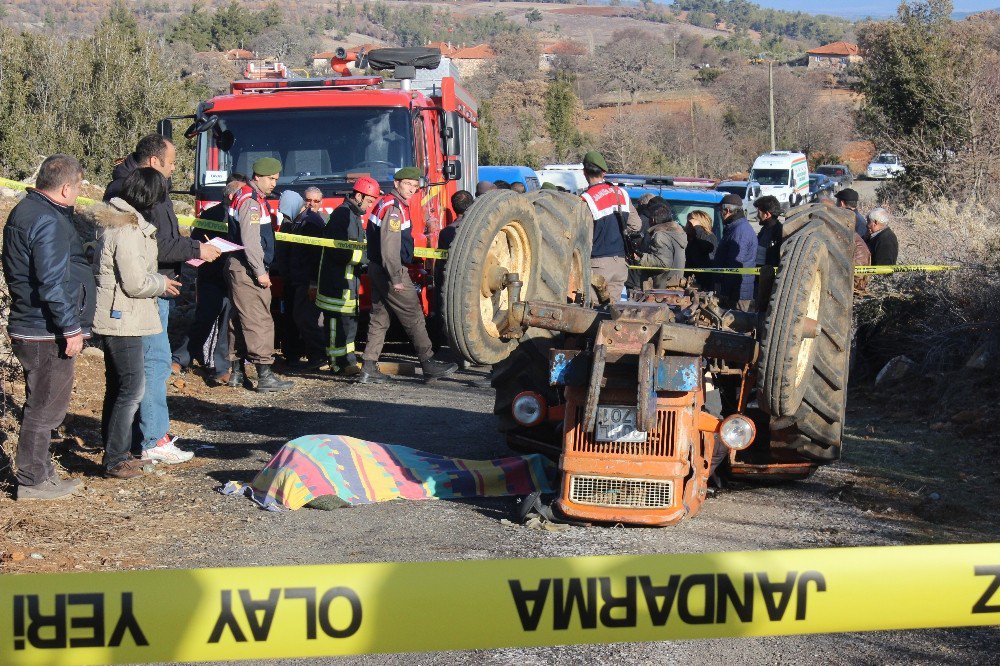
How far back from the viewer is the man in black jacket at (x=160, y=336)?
7305mm

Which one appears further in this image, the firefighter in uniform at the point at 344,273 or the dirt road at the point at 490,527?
the firefighter in uniform at the point at 344,273

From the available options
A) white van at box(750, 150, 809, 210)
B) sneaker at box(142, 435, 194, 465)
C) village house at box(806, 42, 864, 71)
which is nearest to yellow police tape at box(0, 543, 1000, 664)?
sneaker at box(142, 435, 194, 465)

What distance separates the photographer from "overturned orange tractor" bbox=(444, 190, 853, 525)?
5.64 m

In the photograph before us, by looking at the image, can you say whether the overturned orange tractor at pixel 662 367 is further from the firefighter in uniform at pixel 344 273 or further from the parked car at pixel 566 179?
the parked car at pixel 566 179

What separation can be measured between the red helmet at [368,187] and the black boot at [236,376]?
1.94 metres

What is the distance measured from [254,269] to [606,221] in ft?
9.72

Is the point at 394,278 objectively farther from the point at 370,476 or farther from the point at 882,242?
the point at 882,242

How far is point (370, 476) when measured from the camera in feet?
21.7

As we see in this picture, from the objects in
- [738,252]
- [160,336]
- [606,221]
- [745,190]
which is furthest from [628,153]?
[160,336]

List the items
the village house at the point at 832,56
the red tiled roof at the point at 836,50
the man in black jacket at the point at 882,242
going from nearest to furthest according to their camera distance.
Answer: the man in black jacket at the point at 882,242 → the village house at the point at 832,56 → the red tiled roof at the point at 836,50

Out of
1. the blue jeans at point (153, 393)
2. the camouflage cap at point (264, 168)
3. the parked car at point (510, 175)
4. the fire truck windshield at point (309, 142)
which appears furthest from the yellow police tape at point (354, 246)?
the parked car at point (510, 175)

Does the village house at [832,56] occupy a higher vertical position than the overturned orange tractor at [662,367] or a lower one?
higher

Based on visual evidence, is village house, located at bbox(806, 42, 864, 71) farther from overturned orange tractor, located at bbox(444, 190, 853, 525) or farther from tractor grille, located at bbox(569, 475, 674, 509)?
tractor grille, located at bbox(569, 475, 674, 509)

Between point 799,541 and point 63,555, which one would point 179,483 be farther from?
point 799,541
